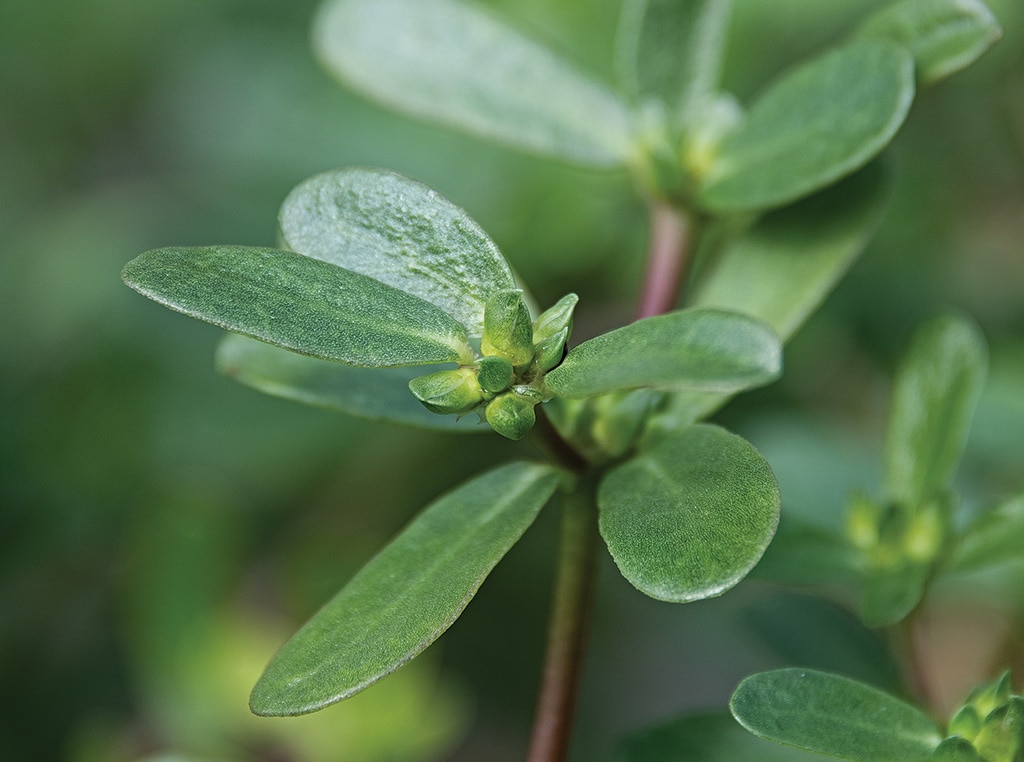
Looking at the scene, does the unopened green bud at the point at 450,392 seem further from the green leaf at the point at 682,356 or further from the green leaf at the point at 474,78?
the green leaf at the point at 474,78

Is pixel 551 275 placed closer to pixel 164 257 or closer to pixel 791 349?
pixel 791 349

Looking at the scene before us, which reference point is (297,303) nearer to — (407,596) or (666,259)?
(407,596)

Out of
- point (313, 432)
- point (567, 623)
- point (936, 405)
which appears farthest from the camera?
point (313, 432)

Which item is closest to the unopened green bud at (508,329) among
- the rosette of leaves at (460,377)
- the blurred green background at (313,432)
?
the rosette of leaves at (460,377)

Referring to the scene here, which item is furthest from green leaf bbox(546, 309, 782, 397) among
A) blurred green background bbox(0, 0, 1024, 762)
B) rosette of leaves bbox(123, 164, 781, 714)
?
blurred green background bbox(0, 0, 1024, 762)

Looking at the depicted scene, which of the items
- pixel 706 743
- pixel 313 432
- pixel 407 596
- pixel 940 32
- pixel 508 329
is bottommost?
pixel 313 432

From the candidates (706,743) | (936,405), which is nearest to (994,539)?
(936,405)
